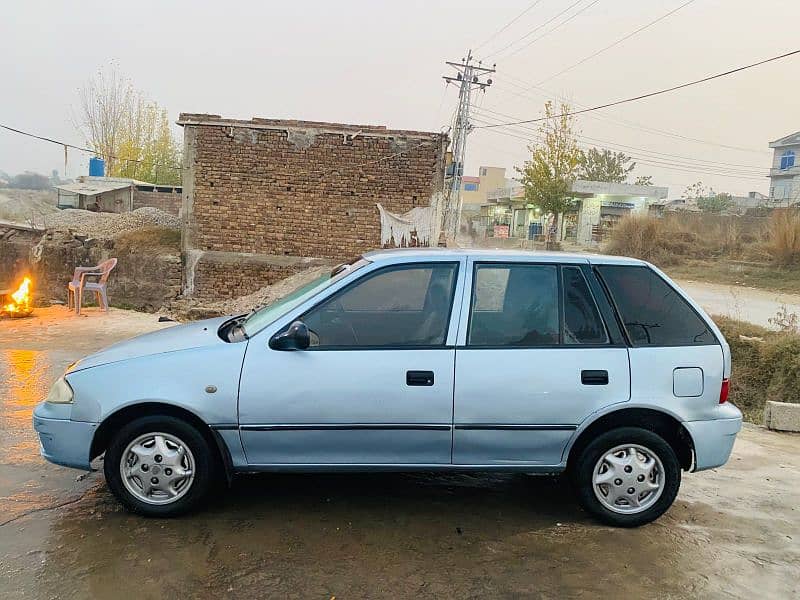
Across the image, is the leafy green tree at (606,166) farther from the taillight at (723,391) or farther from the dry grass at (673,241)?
the taillight at (723,391)

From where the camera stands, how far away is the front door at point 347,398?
368cm

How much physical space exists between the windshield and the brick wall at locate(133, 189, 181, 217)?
2390 centimetres

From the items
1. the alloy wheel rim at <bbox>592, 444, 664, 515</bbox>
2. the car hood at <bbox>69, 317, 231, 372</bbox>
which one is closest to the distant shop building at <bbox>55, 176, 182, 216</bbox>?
the car hood at <bbox>69, 317, 231, 372</bbox>

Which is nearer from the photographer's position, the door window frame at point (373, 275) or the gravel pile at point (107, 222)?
the door window frame at point (373, 275)

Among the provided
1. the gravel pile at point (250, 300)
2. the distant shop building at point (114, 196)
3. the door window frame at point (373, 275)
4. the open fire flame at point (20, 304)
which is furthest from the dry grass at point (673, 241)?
the door window frame at point (373, 275)

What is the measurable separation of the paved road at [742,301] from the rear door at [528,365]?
11.3 meters

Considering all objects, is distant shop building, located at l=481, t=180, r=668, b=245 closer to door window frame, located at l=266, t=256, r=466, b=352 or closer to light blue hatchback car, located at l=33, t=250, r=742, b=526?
light blue hatchback car, located at l=33, t=250, r=742, b=526

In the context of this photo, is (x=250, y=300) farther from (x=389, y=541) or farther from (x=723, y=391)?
(x=723, y=391)

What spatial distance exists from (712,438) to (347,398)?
89.9 inches

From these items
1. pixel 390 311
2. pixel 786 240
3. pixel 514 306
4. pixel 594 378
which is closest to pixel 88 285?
pixel 390 311

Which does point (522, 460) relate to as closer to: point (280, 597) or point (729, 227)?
point (280, 597)

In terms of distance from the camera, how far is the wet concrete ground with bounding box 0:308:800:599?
3205mm

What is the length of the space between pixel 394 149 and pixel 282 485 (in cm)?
1087

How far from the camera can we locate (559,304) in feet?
13.2
